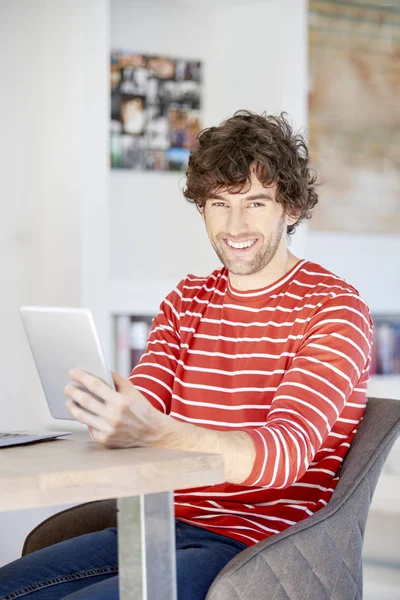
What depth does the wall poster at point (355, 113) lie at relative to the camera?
180 inches

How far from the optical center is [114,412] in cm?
117

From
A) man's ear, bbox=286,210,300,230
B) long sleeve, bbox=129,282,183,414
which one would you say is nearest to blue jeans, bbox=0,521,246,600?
long sleeve, bbox=129,282,183,414

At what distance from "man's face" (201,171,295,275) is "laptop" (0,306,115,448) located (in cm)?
55

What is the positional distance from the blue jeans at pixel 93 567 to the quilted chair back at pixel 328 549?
10 centimetres

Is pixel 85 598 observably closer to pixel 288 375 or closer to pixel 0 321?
pixel 288 375

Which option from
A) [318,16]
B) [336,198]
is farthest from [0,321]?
[318,16]

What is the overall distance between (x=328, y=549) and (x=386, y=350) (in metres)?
3.26

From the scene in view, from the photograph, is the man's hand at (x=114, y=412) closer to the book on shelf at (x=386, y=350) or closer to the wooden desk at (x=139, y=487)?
the wooden desk at (x=139, y=487)

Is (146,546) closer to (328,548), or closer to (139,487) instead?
(139,487)

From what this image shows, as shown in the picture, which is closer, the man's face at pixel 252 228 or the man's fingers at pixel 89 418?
the man's fingers at pixel 89 418

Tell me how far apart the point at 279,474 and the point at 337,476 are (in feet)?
0.96

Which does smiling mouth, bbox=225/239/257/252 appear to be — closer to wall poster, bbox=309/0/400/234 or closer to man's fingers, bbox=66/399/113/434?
man's fingers, bbox=66/399/113/434

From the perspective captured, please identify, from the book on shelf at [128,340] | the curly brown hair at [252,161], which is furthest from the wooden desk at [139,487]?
the book on shelf at [128,340]

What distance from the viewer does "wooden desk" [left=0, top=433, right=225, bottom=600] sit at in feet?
3.46
